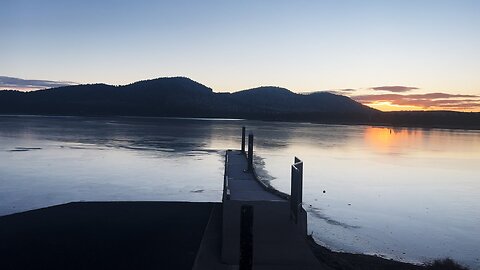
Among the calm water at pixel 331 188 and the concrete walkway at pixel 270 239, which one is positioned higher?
the concrete walkway at pixel 270 239

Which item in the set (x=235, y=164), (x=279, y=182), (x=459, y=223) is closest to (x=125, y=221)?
(x=235, y=164)

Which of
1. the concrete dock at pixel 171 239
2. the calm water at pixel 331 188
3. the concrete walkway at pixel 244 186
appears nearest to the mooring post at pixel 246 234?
the concrete dock at pixel 171 239

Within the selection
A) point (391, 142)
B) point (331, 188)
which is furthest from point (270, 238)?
point (391, 142)

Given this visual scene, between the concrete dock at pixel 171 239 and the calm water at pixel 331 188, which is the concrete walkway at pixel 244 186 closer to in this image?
the concrete dock at pixel 171 239

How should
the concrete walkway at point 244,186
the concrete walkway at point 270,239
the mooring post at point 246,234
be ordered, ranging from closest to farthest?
the mooring post at point 246,234 < the concrete walkway at point 270,239 < the concrete walkway at point 244,186

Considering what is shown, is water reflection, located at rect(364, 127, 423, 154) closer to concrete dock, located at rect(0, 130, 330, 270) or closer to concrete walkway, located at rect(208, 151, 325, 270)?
concrete dock, located at rect(0, 130, 330, 270)

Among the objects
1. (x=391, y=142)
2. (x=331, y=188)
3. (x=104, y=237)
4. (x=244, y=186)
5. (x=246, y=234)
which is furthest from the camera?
(x=391, y=142)

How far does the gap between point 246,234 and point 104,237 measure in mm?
4560

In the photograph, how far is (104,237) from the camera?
34.9ft

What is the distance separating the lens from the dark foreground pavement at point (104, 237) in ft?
29.1

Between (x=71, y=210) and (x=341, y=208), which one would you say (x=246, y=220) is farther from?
(x=341, y=208)

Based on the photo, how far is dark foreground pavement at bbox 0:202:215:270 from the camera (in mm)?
8867

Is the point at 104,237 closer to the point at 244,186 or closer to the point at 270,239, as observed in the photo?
the point at 270,239

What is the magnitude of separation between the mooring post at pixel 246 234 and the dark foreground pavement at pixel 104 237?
163 centimetres
